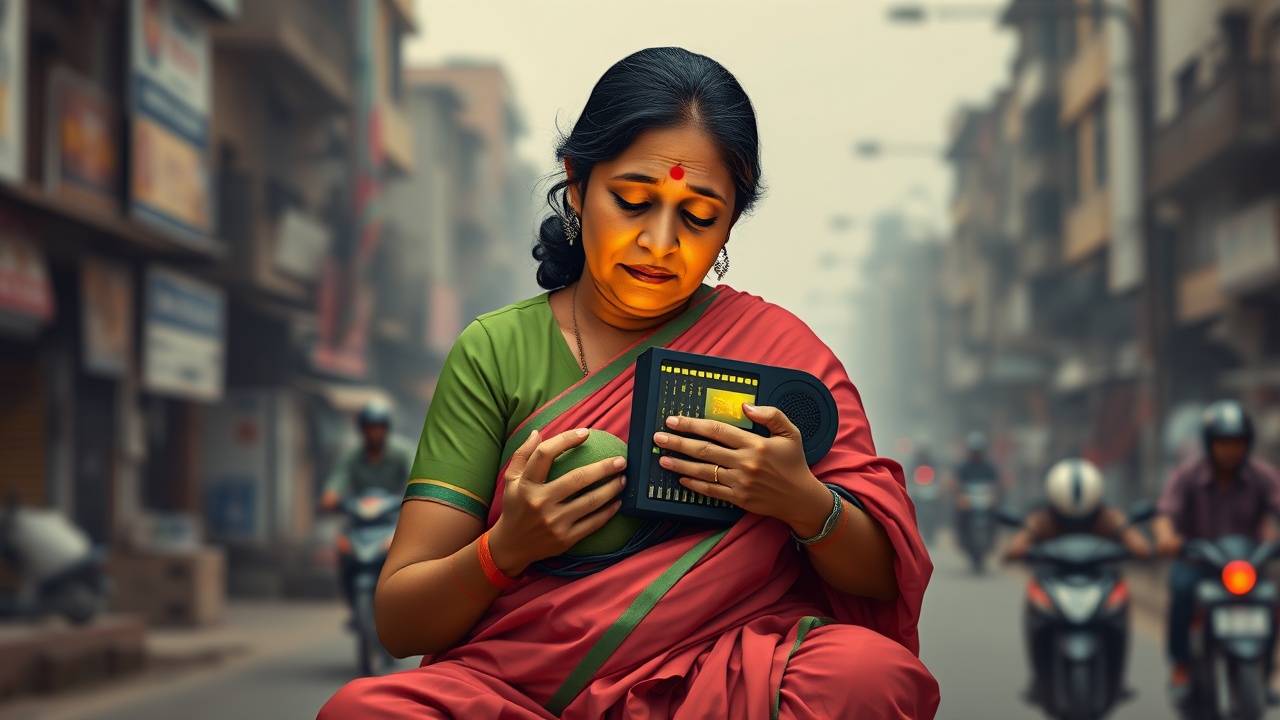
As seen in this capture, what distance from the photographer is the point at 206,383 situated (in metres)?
17.2

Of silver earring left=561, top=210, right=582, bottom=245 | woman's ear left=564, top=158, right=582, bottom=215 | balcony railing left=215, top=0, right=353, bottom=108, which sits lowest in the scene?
silver earring left=561, top=210, right=582, bottom=245

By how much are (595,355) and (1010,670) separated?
8.51 metres

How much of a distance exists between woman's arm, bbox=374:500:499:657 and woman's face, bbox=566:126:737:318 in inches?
18.1

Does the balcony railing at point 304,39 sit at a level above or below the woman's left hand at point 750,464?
above

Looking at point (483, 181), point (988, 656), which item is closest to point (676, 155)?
point (988, 656)

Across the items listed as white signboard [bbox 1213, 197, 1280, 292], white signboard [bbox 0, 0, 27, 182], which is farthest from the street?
white signboard [bbox 1213, 197, 1280, 292]

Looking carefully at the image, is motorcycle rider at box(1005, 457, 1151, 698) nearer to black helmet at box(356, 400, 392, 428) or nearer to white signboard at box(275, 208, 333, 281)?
black helmet at box(356, 400, 392, 428)

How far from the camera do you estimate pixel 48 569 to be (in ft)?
36.8

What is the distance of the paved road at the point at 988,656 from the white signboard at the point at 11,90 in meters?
6.80

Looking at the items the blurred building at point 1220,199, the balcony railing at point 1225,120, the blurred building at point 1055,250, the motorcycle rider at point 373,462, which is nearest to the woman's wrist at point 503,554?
the motorcycle rider at point 373,462

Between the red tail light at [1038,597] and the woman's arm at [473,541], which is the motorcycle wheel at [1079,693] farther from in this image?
the woman's arm at [473,541]

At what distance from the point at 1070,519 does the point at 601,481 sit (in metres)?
5.80

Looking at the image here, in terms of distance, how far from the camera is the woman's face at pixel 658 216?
2.58 meters

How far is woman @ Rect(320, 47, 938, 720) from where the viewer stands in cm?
237
